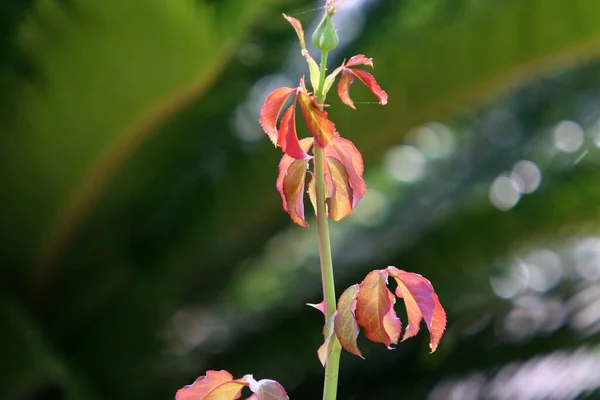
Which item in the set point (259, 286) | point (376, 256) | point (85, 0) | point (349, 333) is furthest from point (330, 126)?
point (259, 286)

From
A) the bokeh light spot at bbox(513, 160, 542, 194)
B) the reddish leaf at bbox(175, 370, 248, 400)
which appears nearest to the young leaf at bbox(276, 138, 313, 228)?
the reddish leaf at bbox(175, 370, 248, 400)

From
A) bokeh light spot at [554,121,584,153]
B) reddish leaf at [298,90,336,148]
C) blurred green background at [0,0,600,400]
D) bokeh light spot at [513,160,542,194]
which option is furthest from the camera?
bokeh light spot at [554,121,584,153]

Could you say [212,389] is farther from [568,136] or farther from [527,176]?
[568,136]

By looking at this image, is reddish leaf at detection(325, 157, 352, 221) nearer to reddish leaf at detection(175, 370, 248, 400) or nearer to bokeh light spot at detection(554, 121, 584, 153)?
reddish leaf at detection(175, 370, 248, 400)

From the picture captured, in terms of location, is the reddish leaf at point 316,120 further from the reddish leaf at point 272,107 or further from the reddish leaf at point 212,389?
the reddish leaf at point 212,389

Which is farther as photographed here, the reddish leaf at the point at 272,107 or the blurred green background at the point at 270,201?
the blurred green background at the point at 270,201

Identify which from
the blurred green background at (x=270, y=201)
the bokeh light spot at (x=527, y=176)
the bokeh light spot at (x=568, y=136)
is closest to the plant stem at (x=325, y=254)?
the blurred green background at (x=270, y=201)

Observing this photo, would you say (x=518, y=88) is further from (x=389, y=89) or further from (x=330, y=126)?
(x=330, y=126)

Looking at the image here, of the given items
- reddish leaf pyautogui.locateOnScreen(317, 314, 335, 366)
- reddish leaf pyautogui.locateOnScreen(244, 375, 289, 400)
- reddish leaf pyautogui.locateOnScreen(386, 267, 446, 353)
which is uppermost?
reddish leaf pyautogui.locateOnScreen(386, 267, 446, 353)

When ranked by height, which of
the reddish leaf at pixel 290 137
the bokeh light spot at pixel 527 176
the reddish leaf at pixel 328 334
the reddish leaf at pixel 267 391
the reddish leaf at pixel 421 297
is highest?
the bokeh light spot at pixel 527 176
